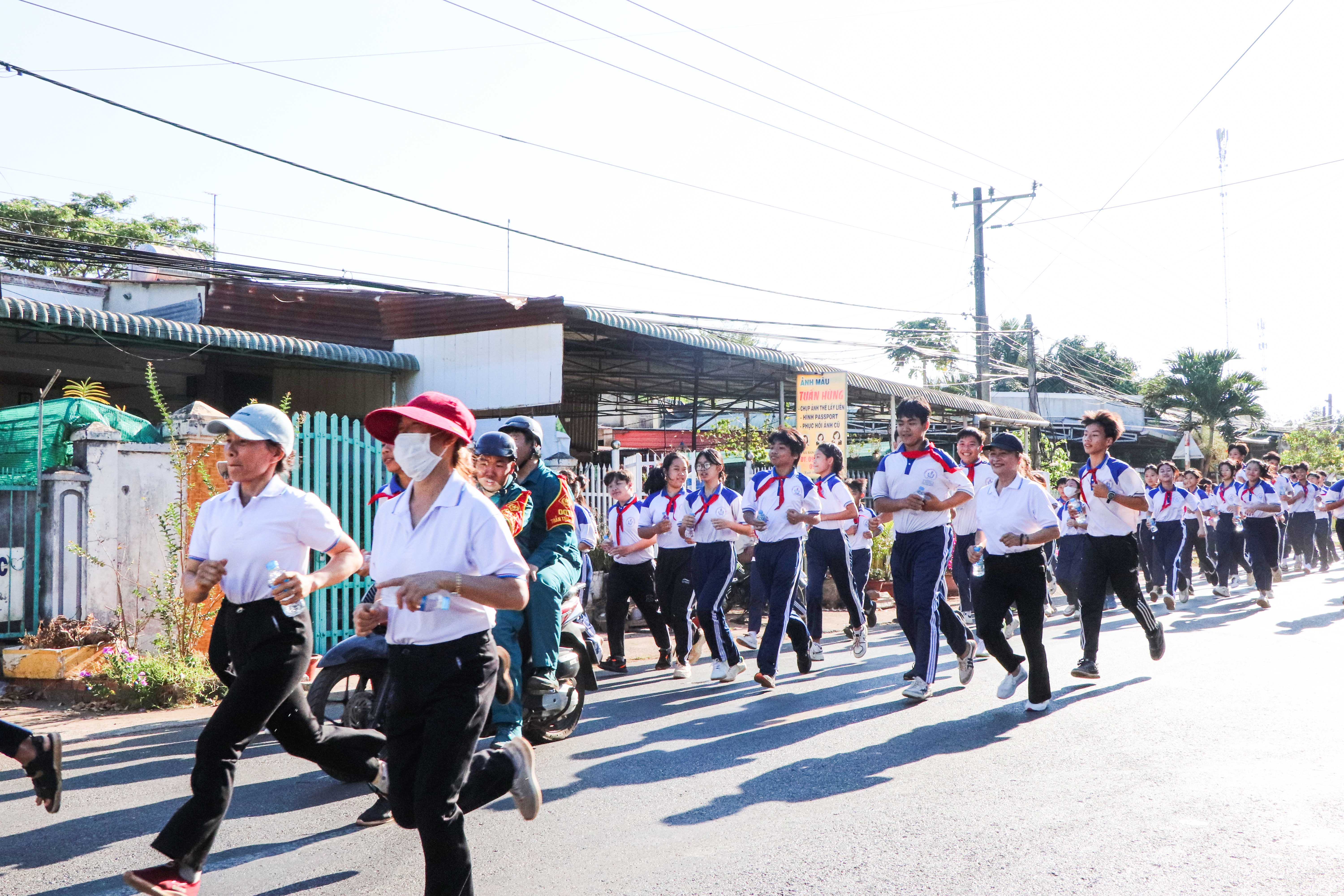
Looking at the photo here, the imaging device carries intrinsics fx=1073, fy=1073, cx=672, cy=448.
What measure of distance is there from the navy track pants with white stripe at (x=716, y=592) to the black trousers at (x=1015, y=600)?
2083mm

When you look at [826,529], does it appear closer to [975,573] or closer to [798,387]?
[975,573]

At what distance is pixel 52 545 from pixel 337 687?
3850 millimetres

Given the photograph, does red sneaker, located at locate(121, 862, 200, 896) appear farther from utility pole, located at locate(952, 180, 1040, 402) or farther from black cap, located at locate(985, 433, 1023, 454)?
utility pole, located at locate(952, 180, 1040, 402)

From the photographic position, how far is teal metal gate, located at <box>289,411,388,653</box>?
1015 centimetres

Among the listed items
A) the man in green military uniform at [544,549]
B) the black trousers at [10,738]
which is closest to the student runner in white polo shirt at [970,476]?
the man in green military uniform at [544,549]

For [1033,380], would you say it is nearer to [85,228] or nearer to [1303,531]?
[1303,531]

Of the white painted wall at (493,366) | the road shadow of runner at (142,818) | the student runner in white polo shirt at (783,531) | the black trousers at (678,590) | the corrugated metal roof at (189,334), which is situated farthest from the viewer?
the white painted wall at (493,366)

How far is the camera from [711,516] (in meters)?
8.95

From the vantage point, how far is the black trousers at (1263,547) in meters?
13.6

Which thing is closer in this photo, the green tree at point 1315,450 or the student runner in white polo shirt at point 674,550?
the student runner in white polo shirt at point 674,550

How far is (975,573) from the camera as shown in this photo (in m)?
7.49

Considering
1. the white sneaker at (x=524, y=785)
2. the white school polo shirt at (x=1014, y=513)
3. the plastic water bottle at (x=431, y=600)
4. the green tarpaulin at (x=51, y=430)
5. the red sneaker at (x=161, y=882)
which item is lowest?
the red sneaker at (x=161, y=882)

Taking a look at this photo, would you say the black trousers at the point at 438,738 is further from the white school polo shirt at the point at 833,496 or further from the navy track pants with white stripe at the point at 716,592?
the white school polo shirt at the point at 833,496

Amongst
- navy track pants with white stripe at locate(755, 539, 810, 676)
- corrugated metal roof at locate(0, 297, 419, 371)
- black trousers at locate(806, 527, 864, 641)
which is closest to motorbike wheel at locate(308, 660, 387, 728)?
navy track pants with white stripe at locate(755, 539, 810, 676)
